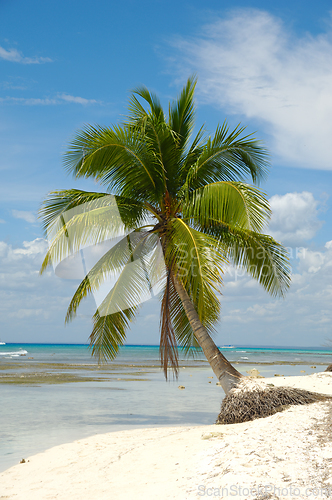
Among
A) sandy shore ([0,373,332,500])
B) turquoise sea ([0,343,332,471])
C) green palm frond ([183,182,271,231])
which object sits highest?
green palm frond ([183,182,271,231])

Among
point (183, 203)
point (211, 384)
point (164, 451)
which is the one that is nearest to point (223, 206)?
point (183, 203)

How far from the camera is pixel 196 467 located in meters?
4.78

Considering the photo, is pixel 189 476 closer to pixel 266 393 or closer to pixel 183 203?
pixel 266 393

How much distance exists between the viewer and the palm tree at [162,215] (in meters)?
8.97

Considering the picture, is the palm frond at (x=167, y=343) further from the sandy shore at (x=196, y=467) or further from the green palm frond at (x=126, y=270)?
the sandy shore at (x=196, y=467)

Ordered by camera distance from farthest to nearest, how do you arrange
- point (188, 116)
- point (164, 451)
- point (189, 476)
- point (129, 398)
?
1. point (129, 398)
2. point (188, 116)
3. point (164, 451)
4. point (189, 476)

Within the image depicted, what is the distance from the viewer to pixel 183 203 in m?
9.73

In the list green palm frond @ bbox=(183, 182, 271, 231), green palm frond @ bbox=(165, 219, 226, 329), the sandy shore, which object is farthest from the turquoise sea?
green palm frond @ bbox=(183, 182, 271, 231)

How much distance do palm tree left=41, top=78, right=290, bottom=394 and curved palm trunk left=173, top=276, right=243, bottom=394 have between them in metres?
0.02

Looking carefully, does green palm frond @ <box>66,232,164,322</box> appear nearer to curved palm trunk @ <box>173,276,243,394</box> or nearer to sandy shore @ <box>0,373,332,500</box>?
curved palm trunk @ <box>173,276,243,394</box>

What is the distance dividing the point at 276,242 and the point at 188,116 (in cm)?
393

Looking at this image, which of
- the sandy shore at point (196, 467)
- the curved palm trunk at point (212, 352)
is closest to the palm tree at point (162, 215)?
the curved palm trunk at point (212, 352)

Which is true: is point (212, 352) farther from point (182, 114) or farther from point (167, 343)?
point (182, 114)

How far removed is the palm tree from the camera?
8969 millimetres
